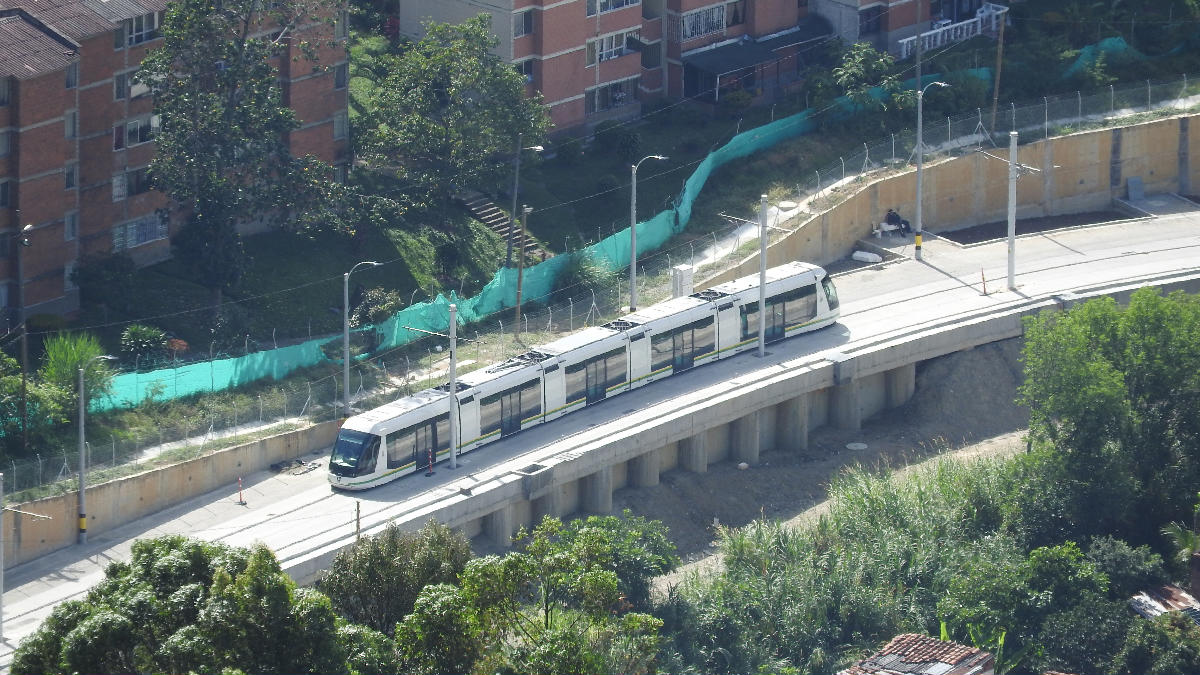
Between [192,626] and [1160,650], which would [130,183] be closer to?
[192,626]

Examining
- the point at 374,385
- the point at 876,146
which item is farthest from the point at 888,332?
the point at 374,385

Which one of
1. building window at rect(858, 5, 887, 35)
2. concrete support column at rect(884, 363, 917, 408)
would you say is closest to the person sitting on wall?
concrete support column at rect(884, 363, 917, 408)

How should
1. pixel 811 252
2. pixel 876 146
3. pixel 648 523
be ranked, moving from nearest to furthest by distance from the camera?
1. pixel 648 523
2. pixel 811 252
3. pixel 876 146

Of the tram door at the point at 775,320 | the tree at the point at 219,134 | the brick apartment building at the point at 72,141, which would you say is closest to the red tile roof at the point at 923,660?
the tram door at the point at 775,320

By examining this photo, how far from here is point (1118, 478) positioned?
2648 inches

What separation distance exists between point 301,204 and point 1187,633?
118 feet

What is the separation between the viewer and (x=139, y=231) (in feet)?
254

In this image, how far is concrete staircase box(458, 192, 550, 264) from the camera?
83.0 metres

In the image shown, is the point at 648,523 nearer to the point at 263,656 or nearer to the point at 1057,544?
the point at 1057,544

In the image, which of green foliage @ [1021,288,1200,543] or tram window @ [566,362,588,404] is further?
tram window @ [566,362,588,404]

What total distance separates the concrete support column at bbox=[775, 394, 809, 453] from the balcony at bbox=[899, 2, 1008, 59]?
2866cm

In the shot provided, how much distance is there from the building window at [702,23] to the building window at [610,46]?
260cm

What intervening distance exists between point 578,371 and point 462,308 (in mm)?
8065

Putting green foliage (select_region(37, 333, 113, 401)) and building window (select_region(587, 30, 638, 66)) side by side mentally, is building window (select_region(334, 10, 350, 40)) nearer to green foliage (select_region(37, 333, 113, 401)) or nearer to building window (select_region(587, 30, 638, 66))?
building window (select_region(587, 30, 638, 66))
